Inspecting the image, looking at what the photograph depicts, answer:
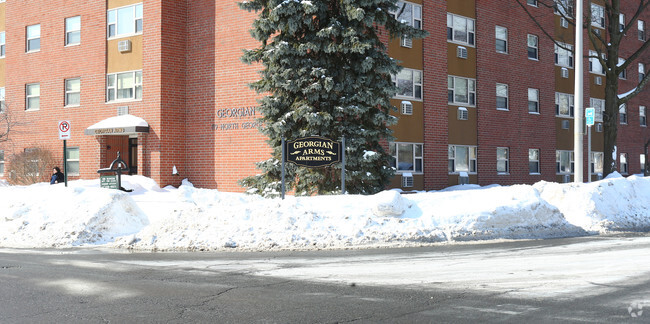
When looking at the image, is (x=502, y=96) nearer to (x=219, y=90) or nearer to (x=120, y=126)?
(x=219, y=90)

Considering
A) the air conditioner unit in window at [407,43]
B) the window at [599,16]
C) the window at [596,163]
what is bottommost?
the window at [596,163]

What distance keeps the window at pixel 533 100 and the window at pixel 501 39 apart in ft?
9.41

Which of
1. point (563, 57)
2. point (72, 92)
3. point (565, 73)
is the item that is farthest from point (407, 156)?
point (72, 92)

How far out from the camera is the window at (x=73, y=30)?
2884cm

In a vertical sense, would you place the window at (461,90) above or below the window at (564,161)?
above

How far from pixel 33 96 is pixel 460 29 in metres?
21.2

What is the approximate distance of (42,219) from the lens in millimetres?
13445

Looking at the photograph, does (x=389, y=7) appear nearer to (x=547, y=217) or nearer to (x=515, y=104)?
(x=547, y=217)

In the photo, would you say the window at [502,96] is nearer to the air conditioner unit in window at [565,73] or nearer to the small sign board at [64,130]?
the air conditioner unit in window at [565,73]

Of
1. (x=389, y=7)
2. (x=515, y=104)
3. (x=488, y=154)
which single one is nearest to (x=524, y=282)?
(x=389, y=7)

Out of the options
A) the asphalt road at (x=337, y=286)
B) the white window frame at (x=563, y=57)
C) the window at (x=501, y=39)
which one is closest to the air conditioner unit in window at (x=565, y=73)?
the white window frame at (x=563, y=57)

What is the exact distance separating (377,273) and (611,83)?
2327 centimetres

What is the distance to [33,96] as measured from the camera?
99.6 ft

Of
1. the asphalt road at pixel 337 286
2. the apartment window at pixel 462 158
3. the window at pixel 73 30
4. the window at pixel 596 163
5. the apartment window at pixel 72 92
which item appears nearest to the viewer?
the asphalt road at pixel 337 286
